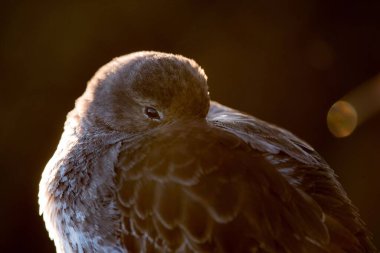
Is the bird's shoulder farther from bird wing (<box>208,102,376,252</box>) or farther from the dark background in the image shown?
the dark background

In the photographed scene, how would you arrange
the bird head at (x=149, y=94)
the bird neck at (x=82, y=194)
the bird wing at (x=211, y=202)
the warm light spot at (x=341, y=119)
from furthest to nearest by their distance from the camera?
the warm light spot at (x=341, y=119) < the bird head at (x=149, y=94) < the bird neck at (x=82, y=194) < the bird wing at (x=211, y=202)

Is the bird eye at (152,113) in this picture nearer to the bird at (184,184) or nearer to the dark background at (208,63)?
the bird at (184,184)

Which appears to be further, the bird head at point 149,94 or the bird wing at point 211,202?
the bird head at point 149,94

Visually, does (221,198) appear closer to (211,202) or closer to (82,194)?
(211,202)

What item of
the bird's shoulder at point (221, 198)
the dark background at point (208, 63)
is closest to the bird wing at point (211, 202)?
the bird's shoulder at point (221, 198)

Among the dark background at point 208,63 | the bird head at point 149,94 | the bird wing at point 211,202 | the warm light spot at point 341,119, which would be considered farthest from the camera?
the dark background at point 208,63

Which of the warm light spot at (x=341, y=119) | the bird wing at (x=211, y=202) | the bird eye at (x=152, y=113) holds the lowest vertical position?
the warm light spot at (x=341, y=119)

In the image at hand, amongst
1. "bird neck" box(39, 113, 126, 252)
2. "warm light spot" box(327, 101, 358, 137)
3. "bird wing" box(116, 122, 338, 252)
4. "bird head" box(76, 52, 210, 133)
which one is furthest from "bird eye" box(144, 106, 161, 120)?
"warm light spot" box(327, 101, 358, 137)
